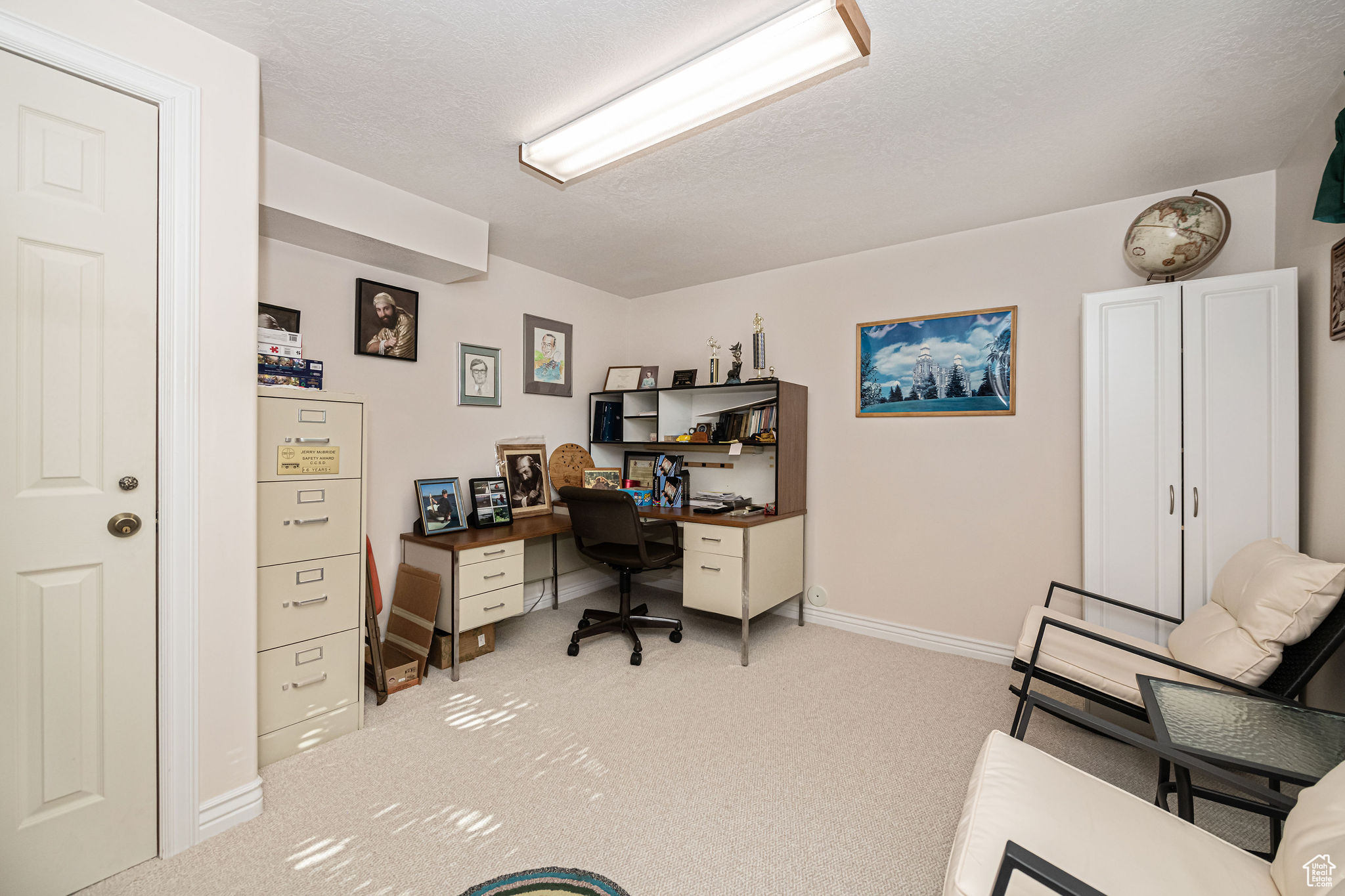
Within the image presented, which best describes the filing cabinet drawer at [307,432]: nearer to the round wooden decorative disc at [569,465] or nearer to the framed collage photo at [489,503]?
the framed collage photo at [489,503]

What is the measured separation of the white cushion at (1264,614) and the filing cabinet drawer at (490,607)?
9.41 ft

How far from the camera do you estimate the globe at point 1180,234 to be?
7.36 ft

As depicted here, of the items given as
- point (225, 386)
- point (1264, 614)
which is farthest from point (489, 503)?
point (1264, 614)

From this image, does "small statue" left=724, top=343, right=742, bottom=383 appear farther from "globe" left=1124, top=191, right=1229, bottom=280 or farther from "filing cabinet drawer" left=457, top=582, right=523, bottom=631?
"globe" left=1124, top=191, right=1229, bottom=280

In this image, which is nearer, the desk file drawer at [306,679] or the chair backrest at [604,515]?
the desk file drawer at [306,679]

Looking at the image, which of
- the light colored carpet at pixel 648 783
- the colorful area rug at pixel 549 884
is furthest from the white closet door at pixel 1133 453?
the colorful area rug at pixel 549 884

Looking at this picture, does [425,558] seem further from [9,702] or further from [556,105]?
[556,105]

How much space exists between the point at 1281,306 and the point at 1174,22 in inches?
48.2

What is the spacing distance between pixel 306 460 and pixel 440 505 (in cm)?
109

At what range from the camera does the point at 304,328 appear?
273 centimetres

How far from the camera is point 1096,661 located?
1.97 meters

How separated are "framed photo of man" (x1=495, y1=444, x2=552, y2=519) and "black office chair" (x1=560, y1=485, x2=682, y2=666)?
56 centimetres

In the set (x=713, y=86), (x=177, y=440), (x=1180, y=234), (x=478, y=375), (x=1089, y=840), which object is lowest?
(x=1089, y=840)

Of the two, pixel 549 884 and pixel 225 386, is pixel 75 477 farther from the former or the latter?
pixel 549 884
